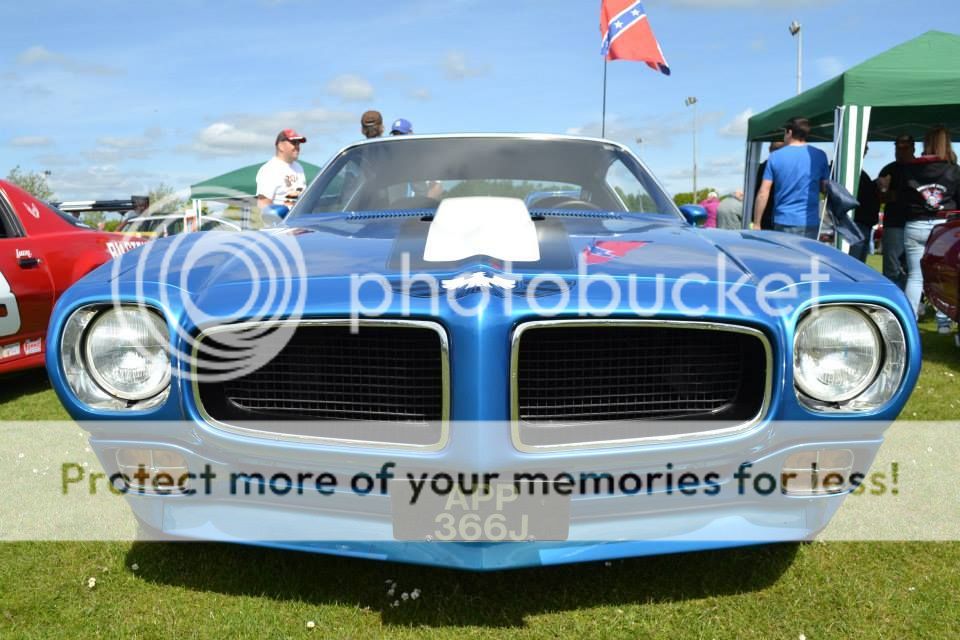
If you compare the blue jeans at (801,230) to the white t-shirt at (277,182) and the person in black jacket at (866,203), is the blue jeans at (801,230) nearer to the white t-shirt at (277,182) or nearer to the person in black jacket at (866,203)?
the person in black jacket at (866,203)

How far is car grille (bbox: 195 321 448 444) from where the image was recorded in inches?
63.8

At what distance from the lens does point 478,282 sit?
1.57 meters

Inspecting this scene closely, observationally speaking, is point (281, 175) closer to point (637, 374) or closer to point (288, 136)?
point (288, 136)

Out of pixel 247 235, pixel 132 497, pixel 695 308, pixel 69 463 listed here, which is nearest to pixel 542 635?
pixel 695 308

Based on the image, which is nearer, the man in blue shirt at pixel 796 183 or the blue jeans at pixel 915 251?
the man in blue shirt at pixel 796 183

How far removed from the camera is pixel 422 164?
300cm

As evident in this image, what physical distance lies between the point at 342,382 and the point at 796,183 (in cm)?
504

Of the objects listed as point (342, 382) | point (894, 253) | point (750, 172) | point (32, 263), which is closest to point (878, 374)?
point (342, 382)

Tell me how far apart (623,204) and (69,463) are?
2.49 metres

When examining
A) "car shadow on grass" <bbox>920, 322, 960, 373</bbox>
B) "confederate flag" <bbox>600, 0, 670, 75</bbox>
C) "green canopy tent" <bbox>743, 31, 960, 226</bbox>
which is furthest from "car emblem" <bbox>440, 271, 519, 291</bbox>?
"green canopy tent" <bbox>743, 31, 960, 226</bbox>

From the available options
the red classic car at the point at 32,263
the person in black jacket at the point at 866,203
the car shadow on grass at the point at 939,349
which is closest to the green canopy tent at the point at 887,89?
the person in black jacket at the point at 866,203

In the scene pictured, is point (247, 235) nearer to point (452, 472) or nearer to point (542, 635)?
point (452, 472)

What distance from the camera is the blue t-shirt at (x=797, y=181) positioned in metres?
5.66

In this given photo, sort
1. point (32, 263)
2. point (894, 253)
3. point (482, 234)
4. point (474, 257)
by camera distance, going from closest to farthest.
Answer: point (474, 257) < point (482, 234) < point (32, 263) < point (894, 253)
